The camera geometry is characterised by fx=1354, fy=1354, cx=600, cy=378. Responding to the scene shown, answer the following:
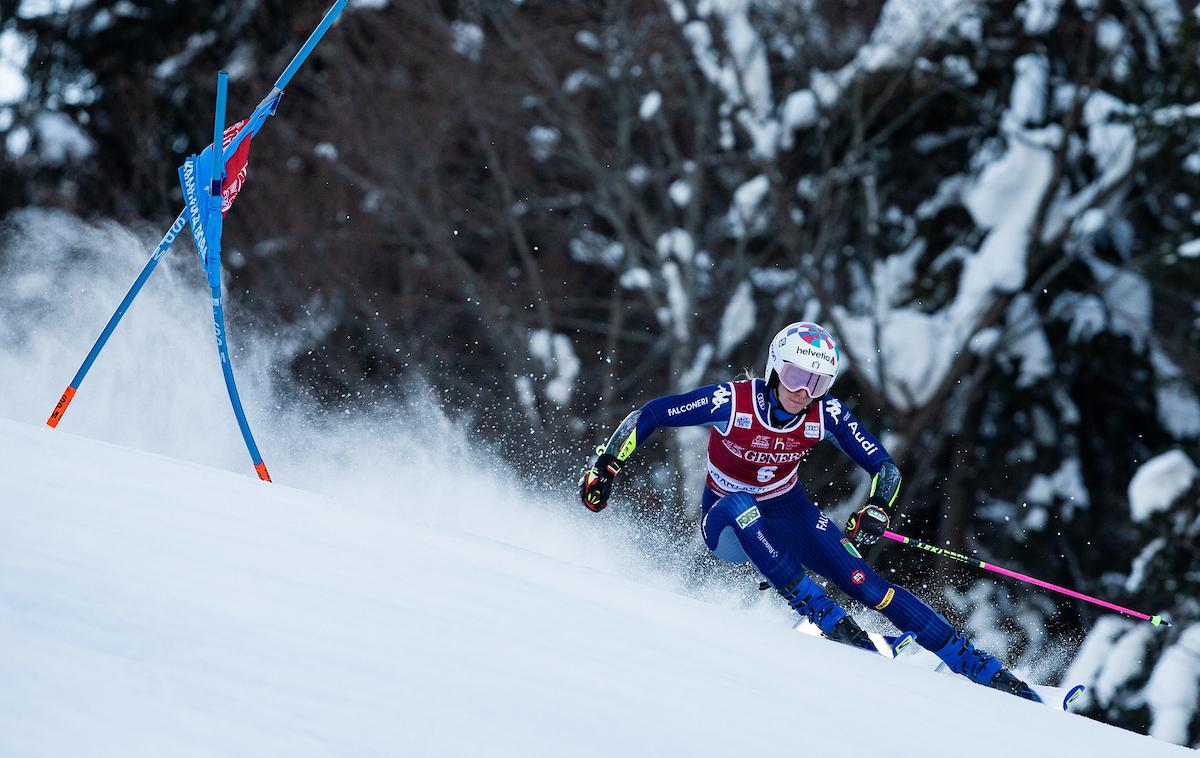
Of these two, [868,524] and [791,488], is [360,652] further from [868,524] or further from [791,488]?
[791,488]

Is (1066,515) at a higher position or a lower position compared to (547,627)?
lower

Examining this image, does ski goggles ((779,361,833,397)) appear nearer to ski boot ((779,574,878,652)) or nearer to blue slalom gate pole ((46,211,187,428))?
ski boot ((779,574,878,652))

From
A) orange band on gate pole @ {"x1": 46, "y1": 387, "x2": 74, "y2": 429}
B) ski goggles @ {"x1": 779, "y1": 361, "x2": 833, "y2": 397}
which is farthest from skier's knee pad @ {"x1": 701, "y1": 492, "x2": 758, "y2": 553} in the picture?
orange band on gate pole @ {"x1": 46, "y1": 387, "x2": 74, "y2": 429}

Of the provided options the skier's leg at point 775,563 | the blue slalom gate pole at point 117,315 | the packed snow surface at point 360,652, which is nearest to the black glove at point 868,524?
the skier's leg at point 775,563

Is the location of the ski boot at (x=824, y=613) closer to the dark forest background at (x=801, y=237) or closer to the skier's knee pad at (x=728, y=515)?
the skier's knee pad at (x=728, y=515)

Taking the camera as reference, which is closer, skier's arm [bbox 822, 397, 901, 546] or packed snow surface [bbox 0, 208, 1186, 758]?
packed snow surface [bbox 0, 208, 1186, 758]

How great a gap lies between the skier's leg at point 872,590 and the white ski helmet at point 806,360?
60 centimetres

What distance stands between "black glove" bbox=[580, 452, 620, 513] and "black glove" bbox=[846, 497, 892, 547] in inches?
39.4

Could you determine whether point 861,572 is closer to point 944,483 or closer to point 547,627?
point 547,627

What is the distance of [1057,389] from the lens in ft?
46.9

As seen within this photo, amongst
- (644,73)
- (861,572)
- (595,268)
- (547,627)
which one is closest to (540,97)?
(644,73)

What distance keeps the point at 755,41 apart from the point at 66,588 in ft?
41.4

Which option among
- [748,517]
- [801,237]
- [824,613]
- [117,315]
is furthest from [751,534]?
[801,237]

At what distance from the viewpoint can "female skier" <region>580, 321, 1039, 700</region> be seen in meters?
5.35
